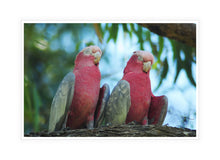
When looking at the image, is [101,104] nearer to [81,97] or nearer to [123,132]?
[81,97]

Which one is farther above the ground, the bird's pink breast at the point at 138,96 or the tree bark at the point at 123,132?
the bird's pink breast at the point at 138,96

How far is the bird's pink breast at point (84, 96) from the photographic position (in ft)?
8.96

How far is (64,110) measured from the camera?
104 inches

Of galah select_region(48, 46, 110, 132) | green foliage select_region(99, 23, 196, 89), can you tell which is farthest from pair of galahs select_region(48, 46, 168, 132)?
green foliage select_region(99, 23, 196, 89)

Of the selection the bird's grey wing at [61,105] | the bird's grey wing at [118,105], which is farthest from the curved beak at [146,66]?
Result: the bird's grey wing at [61,105]

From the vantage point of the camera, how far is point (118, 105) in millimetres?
2682

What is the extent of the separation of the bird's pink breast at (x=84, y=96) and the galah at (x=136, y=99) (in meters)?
0.14

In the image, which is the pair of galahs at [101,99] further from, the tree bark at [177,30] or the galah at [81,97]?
the tree bark at [177,30]

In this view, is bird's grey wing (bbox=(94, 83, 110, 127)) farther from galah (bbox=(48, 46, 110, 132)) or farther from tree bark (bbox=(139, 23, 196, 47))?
tree bark (bbox=(139, 23, 196, 47))

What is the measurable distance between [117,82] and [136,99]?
22cm

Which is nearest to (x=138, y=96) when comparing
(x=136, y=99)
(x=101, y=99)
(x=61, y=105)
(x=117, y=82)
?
(x=136, y=99)

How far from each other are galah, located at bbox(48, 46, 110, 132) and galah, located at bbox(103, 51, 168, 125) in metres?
0.12
